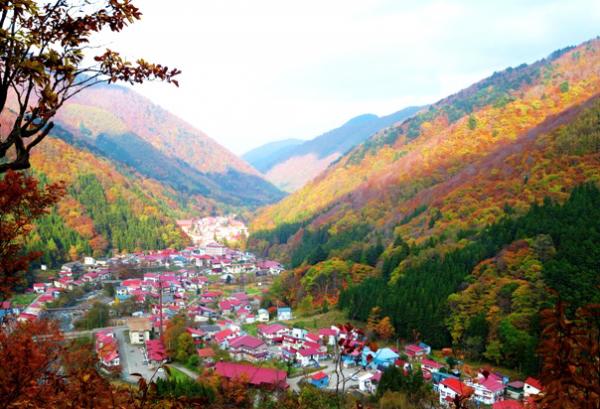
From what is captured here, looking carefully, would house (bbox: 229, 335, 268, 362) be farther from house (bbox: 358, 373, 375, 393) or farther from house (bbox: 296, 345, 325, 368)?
house (bbox: 358, 373, 375, 393)

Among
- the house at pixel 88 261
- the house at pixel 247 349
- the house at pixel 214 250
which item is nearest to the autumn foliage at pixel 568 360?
the house at pixel 247 349

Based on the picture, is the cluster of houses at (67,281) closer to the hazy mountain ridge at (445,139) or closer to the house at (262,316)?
the house at (262,316)

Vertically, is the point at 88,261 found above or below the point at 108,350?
above

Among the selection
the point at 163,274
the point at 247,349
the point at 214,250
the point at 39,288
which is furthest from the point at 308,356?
the point at 214,250

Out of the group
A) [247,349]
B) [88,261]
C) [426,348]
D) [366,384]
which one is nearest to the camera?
[366,384]

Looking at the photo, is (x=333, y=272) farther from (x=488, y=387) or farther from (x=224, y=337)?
(x=488, y=387)

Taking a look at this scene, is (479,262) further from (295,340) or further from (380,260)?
(295,340)
